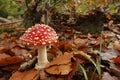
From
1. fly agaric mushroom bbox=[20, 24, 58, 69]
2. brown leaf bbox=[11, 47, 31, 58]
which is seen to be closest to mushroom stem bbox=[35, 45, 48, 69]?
fly agaric mushroom bbox=[20, 24, 58, 69]

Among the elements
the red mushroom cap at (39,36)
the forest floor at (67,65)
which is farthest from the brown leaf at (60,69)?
the red mushroom cap at (39,36)

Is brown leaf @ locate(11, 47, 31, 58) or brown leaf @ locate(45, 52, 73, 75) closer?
brown leaf @ locate(45, 52, 73, 75)

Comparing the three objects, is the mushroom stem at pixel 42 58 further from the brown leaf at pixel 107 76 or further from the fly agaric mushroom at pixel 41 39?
the brown leaf at pixel 107 76

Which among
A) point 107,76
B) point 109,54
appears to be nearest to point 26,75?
point 107,76

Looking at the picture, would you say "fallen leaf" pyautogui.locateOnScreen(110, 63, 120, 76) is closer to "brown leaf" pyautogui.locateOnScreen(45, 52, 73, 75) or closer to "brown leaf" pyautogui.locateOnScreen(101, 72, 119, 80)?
"brown leaf" pyautogui.locateOnScreen(101, 72, 119, 80)

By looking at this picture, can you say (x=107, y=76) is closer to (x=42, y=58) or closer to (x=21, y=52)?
(x=42, y=58)
